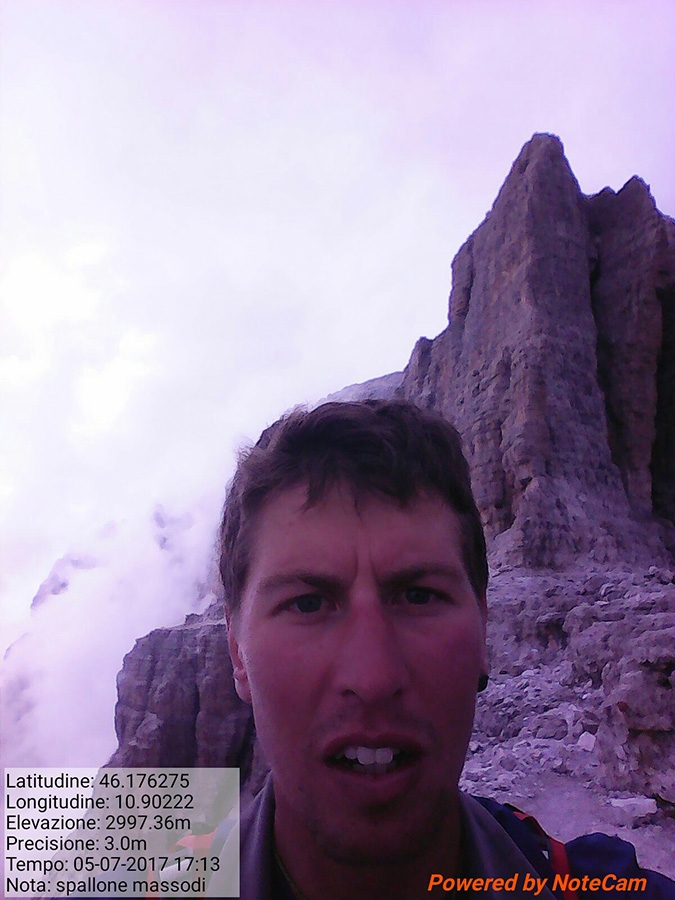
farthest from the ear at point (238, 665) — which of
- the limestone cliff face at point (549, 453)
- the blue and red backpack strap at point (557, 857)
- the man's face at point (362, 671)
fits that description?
the limestone cliff face at point (549, 453)

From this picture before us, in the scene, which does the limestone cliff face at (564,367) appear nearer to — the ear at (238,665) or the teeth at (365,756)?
the ear at (238,665)

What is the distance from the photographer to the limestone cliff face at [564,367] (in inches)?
587

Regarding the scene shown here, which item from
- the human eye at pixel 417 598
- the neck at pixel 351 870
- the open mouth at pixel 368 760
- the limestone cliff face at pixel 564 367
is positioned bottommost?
the neck at pixel 351 870

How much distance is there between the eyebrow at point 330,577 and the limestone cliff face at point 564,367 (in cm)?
1255

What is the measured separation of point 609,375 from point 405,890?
19.0 metres

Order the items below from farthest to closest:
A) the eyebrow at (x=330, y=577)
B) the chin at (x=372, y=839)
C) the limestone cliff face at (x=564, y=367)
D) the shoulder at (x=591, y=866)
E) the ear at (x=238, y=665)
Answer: the limestone cliff face at (x=564, y=367) < the ear at (x=238, y=665) < the shoulder at (x=591, y=866) < the eyebrow at (x=330, y=577) < the chin at (x=372, y=839)

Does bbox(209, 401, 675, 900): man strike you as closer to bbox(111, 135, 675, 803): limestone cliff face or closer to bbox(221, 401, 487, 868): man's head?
bbox(221, 401, 487, 868): man's head

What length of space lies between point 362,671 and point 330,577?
0.27 m

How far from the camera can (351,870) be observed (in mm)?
1627

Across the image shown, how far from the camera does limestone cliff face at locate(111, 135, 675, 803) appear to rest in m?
10.6

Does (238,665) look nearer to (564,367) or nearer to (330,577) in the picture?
(330,577)

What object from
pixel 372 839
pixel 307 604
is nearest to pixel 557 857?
pixel 372 839

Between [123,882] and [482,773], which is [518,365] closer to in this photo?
[482,773]

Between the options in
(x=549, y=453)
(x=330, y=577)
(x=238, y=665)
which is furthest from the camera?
(x=549, y=453)
